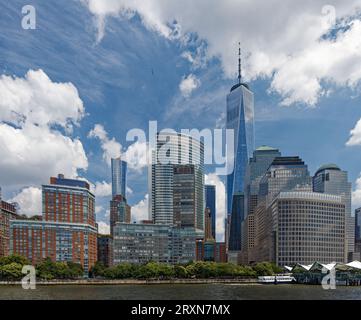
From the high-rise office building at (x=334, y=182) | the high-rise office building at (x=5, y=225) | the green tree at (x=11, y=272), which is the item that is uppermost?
the high-rise office building at (x=334, y=182)

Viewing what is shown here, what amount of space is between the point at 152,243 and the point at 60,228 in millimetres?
15257

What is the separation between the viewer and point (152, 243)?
2258 inches

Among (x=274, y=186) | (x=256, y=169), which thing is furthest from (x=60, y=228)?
(x=256, y=169)

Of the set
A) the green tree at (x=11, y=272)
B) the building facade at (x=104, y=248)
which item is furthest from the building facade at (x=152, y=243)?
the green tree at (x=11, y=272)

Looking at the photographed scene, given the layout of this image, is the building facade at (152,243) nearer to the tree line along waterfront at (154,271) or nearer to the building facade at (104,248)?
the building facade at (104,248)

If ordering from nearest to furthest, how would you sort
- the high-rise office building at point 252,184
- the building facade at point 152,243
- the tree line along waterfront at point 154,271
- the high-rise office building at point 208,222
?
the tree line along waterfront at point 154,271
the building facade at point 152,243
the high-rise office building at point 252,184
the high-rise office building at point 208,222

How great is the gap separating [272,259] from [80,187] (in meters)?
27.5

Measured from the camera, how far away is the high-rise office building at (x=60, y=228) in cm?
4550

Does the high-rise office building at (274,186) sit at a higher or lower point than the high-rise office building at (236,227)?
higher

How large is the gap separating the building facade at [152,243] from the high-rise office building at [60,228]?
6376 millimetres

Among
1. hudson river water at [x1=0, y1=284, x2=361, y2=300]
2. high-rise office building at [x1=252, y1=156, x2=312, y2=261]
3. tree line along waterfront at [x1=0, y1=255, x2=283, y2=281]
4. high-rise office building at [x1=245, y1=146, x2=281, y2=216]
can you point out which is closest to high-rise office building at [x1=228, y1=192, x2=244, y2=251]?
high-rise office building at [x1=245, y1=146, x2=281, y2=216]

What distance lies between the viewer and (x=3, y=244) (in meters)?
49.0

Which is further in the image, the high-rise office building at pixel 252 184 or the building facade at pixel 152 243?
the high-rise office building at pixel 252 184
